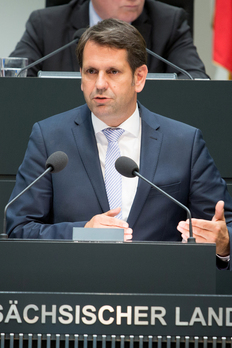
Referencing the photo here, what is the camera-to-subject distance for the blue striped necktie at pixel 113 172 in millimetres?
1962

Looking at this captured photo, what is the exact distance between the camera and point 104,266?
1.28m

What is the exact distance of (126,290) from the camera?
1.29 m

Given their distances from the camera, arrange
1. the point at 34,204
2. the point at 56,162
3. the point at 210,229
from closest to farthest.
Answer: the point at 56,162
the point at 210,229
the point at 34,204

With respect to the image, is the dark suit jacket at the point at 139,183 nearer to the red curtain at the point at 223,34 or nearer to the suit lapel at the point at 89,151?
the suit lapel at the point at 89,151

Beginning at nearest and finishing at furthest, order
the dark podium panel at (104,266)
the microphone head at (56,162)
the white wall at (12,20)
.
Answer: the dark podium panel at (104,266) → the microphone head at (56,162) → the white wall at (12,20)

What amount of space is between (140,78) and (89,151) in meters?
0.34

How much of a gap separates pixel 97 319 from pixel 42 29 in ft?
7.28

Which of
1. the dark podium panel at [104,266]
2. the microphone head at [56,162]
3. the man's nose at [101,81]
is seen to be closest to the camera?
the dark podium panel at [104,266]

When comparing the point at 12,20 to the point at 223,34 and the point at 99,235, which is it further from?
the point at 99,235

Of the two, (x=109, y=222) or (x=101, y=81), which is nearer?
(x=109, y=222)

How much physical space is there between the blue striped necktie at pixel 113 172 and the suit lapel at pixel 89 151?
3 centimetres

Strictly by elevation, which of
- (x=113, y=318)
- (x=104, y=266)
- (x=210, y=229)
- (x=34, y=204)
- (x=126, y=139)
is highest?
(x=126, y=139)

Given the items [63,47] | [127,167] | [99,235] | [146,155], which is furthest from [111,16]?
[99,235]

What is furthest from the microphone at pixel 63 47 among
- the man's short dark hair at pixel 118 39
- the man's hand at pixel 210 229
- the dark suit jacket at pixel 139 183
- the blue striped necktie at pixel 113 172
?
the man's hand at pixel 210 229
